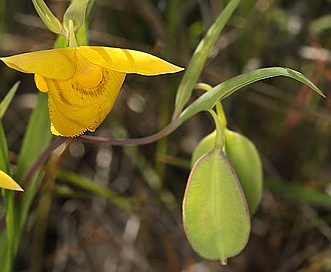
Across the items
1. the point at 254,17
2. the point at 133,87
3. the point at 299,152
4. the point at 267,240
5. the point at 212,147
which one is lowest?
the point at 267,240

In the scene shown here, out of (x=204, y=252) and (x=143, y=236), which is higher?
(x=204, y=252)

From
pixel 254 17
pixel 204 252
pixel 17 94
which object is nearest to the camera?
pixel 204 252

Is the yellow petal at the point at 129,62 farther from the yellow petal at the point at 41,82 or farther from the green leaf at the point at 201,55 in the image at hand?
the green leaf at the point at 201,55

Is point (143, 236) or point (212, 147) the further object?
point (143, 236)

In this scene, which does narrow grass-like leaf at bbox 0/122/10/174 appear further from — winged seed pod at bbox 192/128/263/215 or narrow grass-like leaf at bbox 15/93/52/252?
winged seed pod at bbox 192/128/263/215

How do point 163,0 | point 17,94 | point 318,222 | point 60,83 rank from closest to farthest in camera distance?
1. point 60,83
2. point 318,222
3. point 163,0
4. point 17,94

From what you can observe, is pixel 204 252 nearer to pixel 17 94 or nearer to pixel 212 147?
pixel 212 147

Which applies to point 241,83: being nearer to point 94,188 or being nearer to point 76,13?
point 76,13

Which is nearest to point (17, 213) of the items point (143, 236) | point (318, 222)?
point (143, 236)
